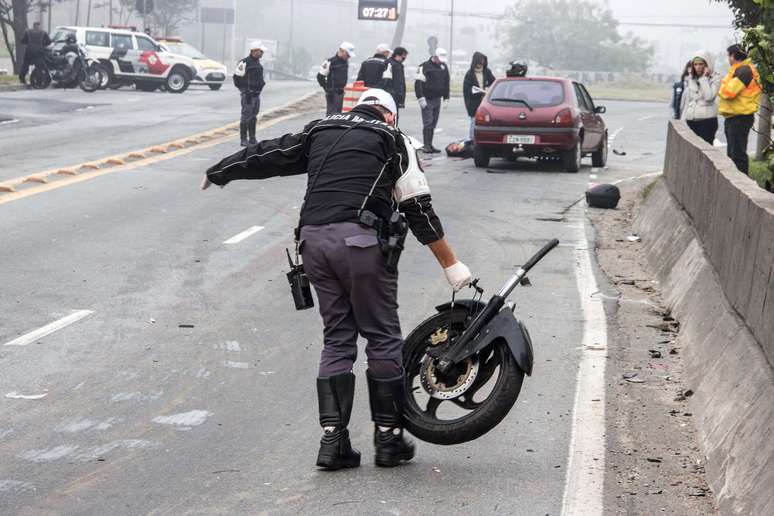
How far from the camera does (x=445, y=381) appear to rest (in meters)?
6.35

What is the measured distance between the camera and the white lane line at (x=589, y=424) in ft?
18.6

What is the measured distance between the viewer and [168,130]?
1058 inches

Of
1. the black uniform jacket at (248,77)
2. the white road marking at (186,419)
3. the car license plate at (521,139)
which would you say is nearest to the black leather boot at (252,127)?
the black uniform jacket at (248,77)

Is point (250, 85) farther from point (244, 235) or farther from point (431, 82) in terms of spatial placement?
point (244, 235)

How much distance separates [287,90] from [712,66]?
97.9 feet

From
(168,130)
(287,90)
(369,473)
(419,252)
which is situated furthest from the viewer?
(287,90)

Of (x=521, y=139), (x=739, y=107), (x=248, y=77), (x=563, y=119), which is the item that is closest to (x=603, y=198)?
(x=739, y=107)

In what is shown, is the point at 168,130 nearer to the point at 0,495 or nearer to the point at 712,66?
the point at 712,66

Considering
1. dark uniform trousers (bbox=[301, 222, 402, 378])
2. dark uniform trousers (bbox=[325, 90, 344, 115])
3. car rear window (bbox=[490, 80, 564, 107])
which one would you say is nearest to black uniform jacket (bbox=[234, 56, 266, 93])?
dark uniform trousers (bbox=[325, 90, 344, 115])

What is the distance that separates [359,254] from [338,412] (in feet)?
2.35

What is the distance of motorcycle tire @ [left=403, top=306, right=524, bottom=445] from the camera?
6008 millimetres

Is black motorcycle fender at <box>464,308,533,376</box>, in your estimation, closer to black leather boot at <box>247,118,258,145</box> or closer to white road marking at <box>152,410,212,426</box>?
white road marking at <box>152,410,212,426</box>

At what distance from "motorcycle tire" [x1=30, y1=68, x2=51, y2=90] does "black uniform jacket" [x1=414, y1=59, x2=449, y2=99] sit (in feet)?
61.0

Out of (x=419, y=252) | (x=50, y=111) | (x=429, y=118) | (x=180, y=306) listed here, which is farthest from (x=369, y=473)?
(x=50, y=111)
